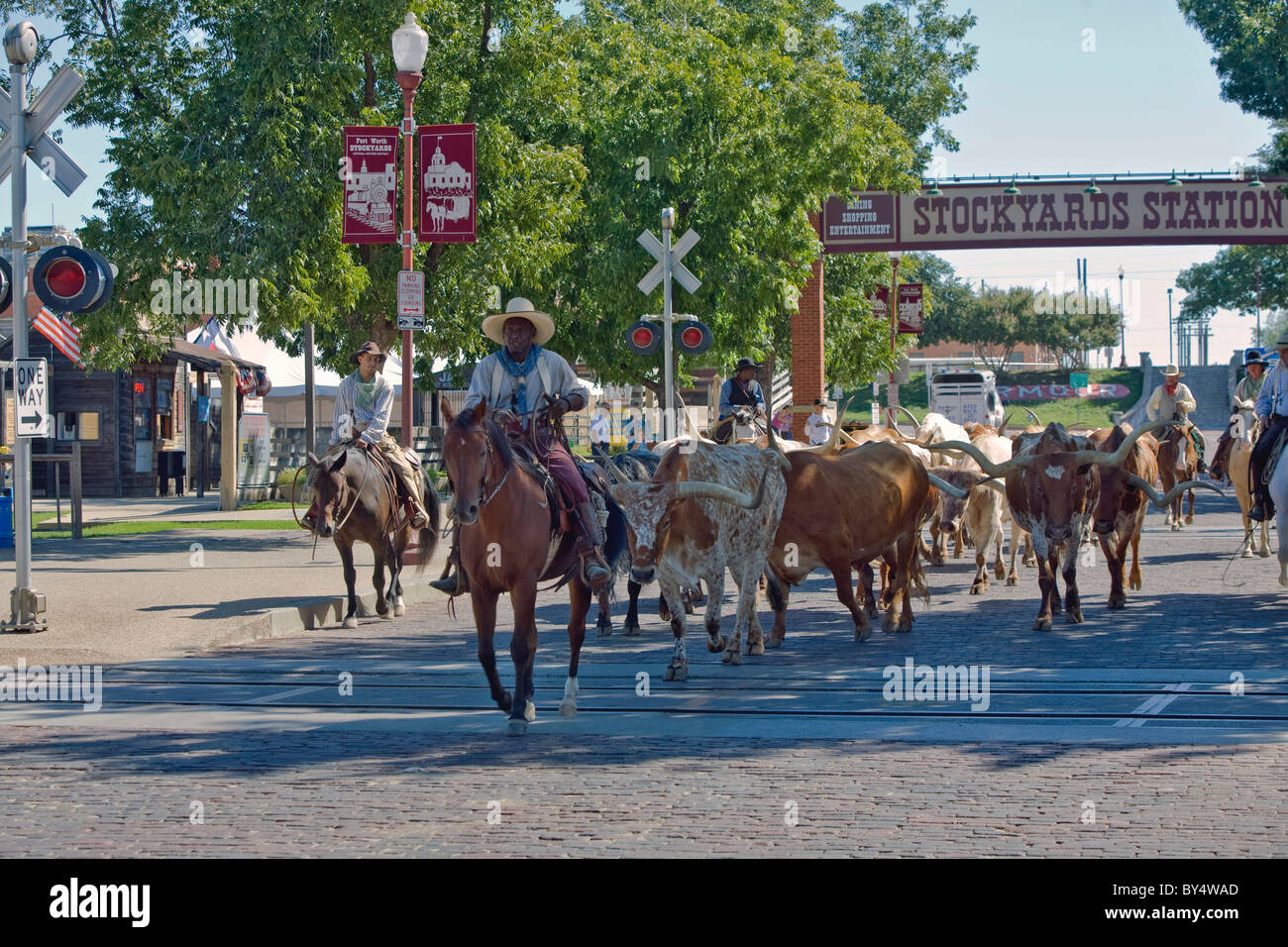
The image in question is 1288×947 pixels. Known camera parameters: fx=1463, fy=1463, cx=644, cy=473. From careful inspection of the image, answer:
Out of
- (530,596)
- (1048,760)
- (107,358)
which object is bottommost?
(1048,760)

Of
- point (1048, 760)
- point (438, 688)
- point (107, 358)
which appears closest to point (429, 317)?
point (107, 358)

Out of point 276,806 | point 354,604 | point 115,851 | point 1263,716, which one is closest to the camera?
point 115,851

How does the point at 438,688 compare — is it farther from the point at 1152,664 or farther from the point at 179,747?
the point at 1152,664

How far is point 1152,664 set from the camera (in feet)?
37.4

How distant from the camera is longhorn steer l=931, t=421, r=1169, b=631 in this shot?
14.1 metres

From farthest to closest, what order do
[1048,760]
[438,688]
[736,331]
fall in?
[736,331] < [438,688] < [1048,760]

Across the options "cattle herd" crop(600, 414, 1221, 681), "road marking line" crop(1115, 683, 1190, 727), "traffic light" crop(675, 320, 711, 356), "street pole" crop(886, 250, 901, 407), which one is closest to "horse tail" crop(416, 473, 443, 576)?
"cattle herd" crop(600, 414, 1221, 681)

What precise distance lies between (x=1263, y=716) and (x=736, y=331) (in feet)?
85.7

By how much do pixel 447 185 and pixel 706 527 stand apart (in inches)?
351

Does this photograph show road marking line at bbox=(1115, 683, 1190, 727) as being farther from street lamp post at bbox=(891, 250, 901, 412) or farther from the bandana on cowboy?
street lamp post at bbox=(891, 250, 901, 412)

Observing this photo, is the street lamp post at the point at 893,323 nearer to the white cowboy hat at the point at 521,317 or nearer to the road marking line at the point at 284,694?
the white cowboy hat at the point at 521,317

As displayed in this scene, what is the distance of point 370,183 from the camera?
722 inches

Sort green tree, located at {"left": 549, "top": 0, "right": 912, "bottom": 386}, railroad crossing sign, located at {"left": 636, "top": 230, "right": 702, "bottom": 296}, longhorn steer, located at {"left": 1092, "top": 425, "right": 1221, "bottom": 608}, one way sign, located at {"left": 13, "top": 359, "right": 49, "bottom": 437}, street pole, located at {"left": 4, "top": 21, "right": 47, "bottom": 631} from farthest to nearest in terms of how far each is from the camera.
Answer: green tree, located at {"left": 549, "top": 0, "right": 912, "bottom": 386} → railroad crossing sign, located at {"left": 636, "top": 230, "right": 702, "bottom": 296} → longhorn steer, located at {"left": 1092, "top": 425, "right": 1221, "bottom": 608} → one way sign, located at {"left": 13, "top": 359, "right": 49, "bottom": 437} → street pole, located at {"left": 4, "top": 21, "right": 47, "bottom": 631}

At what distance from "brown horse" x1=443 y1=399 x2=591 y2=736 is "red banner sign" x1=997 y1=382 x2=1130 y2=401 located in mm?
76629
